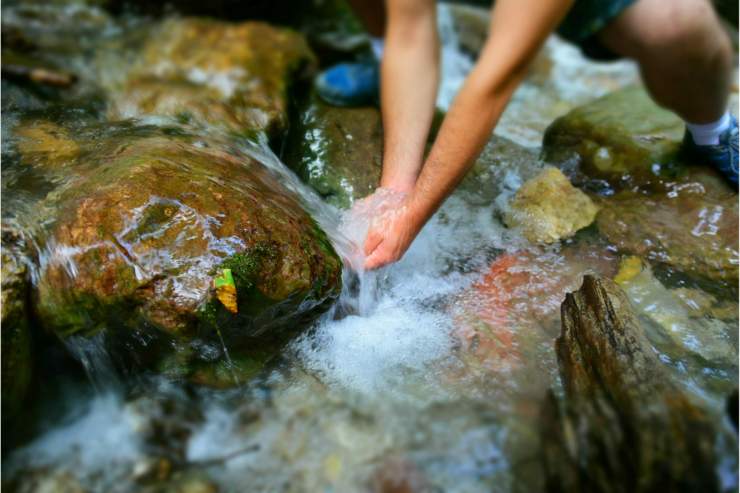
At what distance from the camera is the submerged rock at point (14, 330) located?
1.67 metres

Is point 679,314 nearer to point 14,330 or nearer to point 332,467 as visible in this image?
point 332,467

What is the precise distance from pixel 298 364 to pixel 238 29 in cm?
263

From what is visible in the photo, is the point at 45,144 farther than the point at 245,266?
Yes

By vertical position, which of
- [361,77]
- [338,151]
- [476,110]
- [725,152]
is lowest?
[338,151]

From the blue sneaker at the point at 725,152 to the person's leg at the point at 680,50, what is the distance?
0.41 ft

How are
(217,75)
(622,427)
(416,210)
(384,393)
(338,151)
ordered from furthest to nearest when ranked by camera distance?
(217,75) → (338,151) → (416,210) → (384,393) → (622,427)

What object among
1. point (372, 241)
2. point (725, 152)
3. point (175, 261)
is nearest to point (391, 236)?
point (372, 241)

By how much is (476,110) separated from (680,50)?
1.10 meters

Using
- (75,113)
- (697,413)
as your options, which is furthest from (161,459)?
(75,113)

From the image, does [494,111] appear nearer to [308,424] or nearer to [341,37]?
[308,424]

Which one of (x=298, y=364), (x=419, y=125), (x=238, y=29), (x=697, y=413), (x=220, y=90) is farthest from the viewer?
(x=238, y=29)

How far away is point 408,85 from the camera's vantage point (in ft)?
8.08

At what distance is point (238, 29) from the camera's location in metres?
3.69

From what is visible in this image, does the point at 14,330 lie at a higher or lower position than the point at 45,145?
lower
